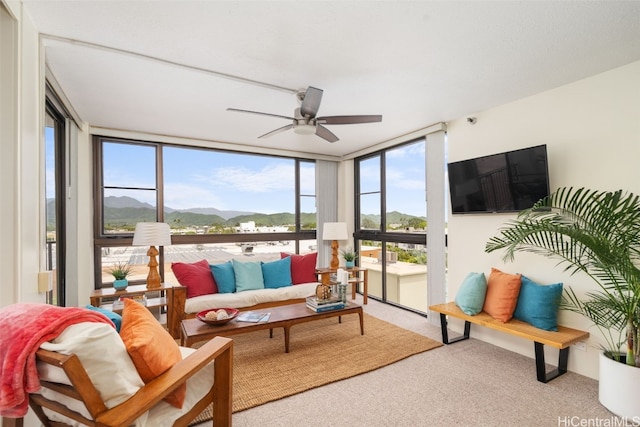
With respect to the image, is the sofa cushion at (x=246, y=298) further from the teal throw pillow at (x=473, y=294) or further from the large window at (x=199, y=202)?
the teal throw pillow at (x=473, y=294)

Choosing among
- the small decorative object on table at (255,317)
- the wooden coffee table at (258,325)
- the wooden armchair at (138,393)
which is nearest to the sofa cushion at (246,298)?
the wooden coffee table at (258,325)

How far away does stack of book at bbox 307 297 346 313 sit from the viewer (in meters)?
3.20

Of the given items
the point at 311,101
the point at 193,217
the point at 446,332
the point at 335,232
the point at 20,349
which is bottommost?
the point at 446,332

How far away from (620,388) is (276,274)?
338 centimetres

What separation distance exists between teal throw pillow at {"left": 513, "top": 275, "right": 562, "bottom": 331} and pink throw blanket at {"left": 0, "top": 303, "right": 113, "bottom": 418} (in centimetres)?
329

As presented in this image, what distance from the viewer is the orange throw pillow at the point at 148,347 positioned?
1.40 meters

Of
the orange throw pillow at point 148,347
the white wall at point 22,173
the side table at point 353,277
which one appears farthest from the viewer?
the side table at point 353,277

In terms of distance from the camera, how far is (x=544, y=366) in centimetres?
251

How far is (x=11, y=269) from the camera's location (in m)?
1.63

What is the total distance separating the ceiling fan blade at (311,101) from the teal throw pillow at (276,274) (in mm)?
2292

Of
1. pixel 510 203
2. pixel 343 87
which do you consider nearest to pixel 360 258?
pixel 510 203

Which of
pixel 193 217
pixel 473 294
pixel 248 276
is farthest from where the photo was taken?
pixel 193 217

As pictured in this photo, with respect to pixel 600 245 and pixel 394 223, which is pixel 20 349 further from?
pixel 394 223

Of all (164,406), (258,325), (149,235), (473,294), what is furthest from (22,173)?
(473,294)
